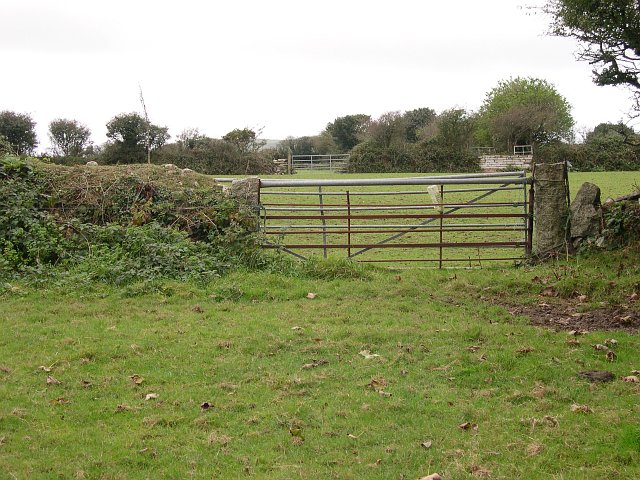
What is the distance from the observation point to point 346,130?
188 feet

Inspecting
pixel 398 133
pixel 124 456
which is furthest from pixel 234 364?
pixel 398 133

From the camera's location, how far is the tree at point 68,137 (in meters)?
32.7

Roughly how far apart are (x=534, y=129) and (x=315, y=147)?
706 inches

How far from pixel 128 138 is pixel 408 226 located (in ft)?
72.1

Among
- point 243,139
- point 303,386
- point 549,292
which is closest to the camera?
point 303,386

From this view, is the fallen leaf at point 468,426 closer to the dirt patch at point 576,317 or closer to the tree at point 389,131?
the dirt patch at point 576,317

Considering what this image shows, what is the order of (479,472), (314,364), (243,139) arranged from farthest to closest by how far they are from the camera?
(243,139) < (314,364) < (479,472)

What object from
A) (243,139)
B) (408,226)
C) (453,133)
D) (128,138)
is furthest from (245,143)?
(408,226)

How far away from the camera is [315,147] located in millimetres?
55344

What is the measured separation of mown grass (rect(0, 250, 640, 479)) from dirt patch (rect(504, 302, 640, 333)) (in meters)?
0.36

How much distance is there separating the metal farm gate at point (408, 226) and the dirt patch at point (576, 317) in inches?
72.8

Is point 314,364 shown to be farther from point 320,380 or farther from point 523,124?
point 523,124

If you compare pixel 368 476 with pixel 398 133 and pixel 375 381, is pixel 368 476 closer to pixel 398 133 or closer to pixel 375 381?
pixel 375 381

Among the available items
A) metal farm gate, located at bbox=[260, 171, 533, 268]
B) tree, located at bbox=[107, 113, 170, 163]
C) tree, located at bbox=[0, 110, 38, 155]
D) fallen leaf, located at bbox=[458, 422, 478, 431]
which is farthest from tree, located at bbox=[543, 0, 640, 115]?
tree, located at bbox=[0, 110, 38, 155]
